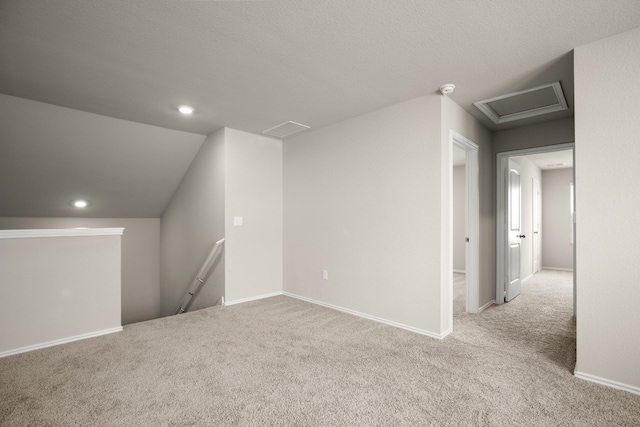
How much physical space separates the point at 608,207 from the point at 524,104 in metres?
1.78

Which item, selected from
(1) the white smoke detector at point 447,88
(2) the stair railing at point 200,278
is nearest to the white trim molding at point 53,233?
(2) the stair railing at point 200,278

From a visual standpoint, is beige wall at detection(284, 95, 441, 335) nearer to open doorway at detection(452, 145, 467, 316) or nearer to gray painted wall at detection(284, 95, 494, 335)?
gray painted wall at detection(284, 95, 494, 335)

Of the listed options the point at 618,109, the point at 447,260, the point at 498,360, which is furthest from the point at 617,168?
the point at 498,360

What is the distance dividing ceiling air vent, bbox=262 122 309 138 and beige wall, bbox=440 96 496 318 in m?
1.80

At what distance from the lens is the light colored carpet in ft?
5.93

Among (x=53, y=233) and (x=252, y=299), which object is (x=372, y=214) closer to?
(x=252, y=299)

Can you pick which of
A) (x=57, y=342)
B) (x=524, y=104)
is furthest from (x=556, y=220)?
(x=57, y=342)

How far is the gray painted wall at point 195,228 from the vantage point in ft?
14.0

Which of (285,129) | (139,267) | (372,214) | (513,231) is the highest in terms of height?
(285,129)

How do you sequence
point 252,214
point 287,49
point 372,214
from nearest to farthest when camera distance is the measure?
point 287,49 → point 372,214 → point 252,214

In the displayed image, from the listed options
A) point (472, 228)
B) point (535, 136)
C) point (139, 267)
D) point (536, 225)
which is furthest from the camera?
point (536, 225)

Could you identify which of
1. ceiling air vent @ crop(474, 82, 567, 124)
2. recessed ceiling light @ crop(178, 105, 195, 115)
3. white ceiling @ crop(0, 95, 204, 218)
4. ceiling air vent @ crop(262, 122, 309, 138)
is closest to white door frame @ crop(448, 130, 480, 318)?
ceiling air vent @ crop(474, 82, 567, 124)

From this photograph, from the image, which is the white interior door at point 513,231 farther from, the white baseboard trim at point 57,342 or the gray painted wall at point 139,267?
the gray painted wall at point 139,267

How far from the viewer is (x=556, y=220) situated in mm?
7426
